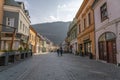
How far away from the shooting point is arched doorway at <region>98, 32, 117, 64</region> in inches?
526

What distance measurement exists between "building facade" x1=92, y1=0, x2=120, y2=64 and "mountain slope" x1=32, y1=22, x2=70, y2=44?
109526 mm

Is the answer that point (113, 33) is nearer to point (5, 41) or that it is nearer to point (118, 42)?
point (118, 42)

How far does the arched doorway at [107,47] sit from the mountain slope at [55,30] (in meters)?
110

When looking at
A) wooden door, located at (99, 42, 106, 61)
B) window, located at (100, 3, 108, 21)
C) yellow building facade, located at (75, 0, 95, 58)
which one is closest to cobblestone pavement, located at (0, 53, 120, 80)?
wooden door, located at (99, 42, 106, 61)

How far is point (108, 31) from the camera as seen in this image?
46.7 ft

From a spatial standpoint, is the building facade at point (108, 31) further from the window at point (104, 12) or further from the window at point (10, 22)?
the window at point (10, 22)

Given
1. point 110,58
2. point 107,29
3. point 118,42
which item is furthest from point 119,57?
point 107,29

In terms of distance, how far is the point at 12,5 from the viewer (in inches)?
950

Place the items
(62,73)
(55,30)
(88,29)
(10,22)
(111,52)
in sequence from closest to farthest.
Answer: (62,73) → (111,52) → (88,29) → (10,22) → (55,30)

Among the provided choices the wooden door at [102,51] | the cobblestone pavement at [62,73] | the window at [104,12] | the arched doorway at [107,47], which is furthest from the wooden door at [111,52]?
the window at [104,12]

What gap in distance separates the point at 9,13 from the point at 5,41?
477cm

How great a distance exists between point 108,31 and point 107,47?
1.74 meters

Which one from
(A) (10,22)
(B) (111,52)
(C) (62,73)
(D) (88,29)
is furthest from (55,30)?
(C) (62,73)

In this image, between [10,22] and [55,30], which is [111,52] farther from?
[55,30]
